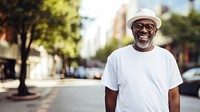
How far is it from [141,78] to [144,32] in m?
0.40

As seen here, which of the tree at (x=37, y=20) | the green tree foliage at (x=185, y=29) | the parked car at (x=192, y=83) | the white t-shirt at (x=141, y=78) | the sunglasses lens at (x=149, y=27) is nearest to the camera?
the white t-shirt at (x=141, y=78)

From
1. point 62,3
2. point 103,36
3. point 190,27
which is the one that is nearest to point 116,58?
point 62,3

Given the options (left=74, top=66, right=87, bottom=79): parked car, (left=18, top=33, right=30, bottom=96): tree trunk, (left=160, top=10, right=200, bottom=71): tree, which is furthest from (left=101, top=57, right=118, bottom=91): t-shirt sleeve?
(left=74, top=66, right=87, bottom=79): parked car

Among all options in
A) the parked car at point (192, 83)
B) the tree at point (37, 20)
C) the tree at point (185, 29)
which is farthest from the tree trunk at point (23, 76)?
the tree at point (185, 29)

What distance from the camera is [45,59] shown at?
5616 centimetres

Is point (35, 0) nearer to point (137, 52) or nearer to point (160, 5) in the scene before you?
point (137, 52)

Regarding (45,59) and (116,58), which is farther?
(45,59)

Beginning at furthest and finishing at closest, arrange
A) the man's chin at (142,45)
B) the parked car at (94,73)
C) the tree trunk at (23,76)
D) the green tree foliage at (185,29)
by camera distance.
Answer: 1. the parked car at (94,73)
2. the green tree foliage at (185,29)
3. the tree trunk at (23,76)
4. the man's chin at (142,45)

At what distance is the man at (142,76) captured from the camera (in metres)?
3.07

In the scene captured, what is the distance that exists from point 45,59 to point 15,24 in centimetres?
3975

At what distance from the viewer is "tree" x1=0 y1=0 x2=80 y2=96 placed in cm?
1616

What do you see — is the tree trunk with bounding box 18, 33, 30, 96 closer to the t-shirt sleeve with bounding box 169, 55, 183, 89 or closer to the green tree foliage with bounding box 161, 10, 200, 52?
the t-shirt sleeve with bounding box 169, 55, 183, 89

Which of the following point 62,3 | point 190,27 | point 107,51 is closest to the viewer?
point 62,3

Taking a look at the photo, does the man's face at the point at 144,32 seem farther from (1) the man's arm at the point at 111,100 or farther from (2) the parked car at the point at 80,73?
(2) the parked car at the point at 80,73
